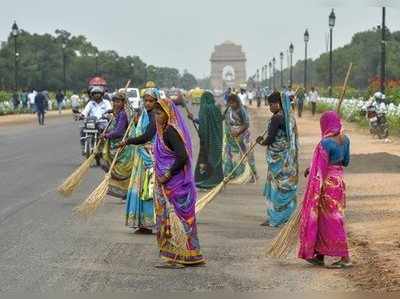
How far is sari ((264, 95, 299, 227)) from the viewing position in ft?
35.2

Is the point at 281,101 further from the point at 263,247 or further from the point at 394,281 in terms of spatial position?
the point at 394,281

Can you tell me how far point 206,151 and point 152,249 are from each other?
251 inches

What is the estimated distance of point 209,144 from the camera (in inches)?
612

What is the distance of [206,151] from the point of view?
1550 centimetres

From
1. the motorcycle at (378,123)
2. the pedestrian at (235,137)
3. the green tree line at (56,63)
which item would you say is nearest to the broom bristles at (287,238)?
the pedestrian at (235,137)

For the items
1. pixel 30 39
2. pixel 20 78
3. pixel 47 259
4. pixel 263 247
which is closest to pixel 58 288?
pixel 47 259

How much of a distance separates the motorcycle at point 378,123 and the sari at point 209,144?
44.0 ft

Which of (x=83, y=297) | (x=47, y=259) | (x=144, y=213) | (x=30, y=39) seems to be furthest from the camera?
(x=30, y=39)

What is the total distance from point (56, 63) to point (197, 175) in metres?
84.5

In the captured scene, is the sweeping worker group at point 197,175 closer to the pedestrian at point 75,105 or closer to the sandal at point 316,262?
the sandal at point 316,262

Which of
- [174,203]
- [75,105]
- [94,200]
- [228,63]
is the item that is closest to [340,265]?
[174,203]

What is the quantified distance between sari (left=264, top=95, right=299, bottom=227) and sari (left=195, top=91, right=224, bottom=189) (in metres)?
4.45

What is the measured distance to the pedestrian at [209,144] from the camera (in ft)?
50.2

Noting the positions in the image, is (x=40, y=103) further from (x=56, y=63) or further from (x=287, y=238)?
(x=56, y=63)
